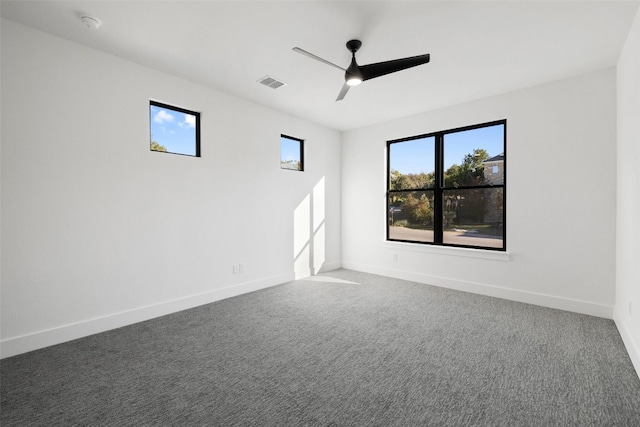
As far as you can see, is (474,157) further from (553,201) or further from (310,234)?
(310,234)

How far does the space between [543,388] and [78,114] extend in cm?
449

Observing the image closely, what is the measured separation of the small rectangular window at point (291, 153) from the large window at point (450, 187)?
1.61 meters

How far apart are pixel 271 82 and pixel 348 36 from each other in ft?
4.26

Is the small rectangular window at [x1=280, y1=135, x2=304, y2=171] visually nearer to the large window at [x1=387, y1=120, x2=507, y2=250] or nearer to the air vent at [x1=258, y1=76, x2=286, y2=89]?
the air vent at [x1=258, y1=76, x2=286, y2=89]

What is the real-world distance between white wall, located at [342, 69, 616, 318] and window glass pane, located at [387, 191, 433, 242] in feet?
1.30

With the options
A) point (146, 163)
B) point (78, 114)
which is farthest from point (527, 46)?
point (78, 114)

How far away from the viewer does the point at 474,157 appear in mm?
4414

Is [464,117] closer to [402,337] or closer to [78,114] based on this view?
[402,337]

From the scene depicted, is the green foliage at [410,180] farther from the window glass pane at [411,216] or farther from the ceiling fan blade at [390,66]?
the ceiling fan blade at [390,66]

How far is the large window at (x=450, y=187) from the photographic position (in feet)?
13.8

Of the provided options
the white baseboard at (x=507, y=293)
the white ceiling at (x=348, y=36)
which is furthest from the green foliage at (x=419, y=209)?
the white ceiling at (x=348, y=36)

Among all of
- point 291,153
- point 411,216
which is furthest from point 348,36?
point 411,216

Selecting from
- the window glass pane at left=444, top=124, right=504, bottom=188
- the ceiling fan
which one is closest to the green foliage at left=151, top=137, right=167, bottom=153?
the ceiling fan

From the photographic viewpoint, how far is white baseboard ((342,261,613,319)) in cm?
337
